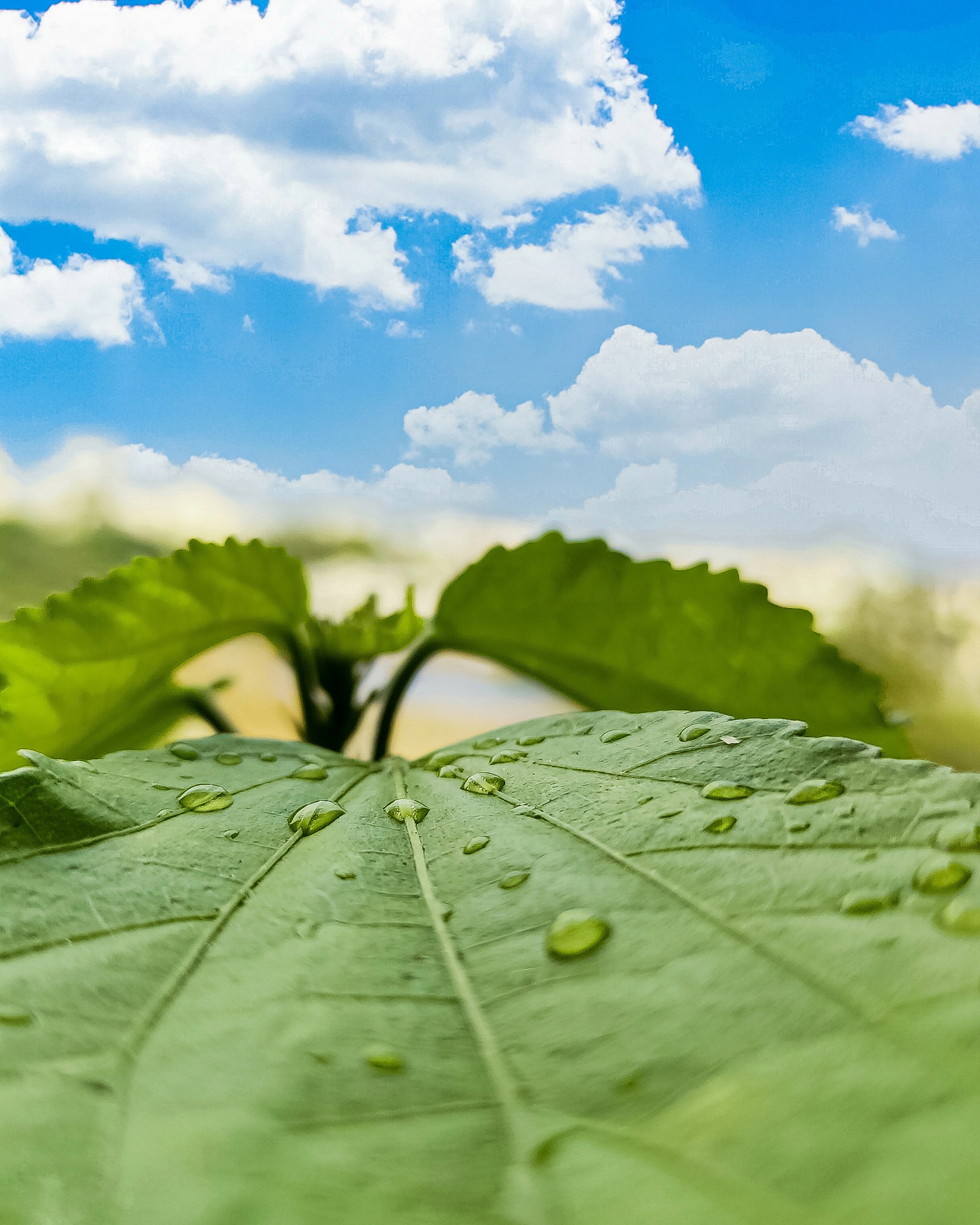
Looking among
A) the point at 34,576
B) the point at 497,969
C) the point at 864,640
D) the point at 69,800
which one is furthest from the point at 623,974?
the point at 34,576

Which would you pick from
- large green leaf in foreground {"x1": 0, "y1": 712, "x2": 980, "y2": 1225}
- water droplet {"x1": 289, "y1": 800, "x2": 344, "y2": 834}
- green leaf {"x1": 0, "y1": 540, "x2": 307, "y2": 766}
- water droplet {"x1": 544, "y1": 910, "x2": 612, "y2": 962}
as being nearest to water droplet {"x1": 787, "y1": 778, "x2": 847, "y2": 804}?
large green leaf in foreground {"x1": 0, "y1": 712, "x2": 980, "y2": 1225}

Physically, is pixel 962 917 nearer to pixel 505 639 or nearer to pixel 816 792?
pixel 816 792

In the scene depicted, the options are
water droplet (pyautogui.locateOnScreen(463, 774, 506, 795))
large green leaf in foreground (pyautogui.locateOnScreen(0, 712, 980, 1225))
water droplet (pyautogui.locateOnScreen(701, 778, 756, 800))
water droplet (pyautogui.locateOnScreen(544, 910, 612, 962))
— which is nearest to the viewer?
large green leaf in foreground (pyautogui.locateOnScreen(0, 712, 980, 1225))

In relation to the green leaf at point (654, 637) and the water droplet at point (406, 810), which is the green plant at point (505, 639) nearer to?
the green leaf at point (654, 637)

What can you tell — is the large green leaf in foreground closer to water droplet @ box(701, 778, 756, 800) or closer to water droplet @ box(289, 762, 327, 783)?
water droplet @ box(701, 778, 756, 800)

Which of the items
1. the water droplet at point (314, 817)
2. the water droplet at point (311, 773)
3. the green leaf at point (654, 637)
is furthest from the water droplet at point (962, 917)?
the green leaf at point (654, 637)

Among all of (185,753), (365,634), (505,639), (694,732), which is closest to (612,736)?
(694,732)
